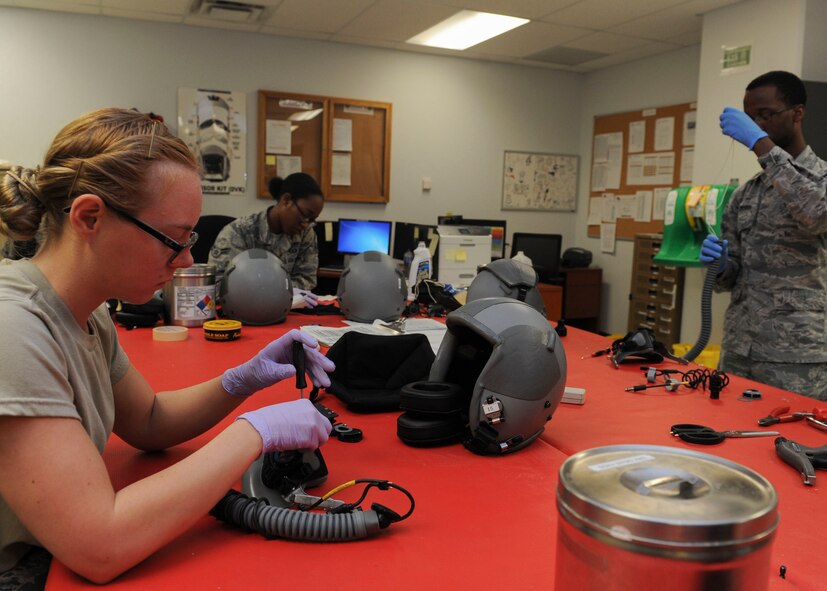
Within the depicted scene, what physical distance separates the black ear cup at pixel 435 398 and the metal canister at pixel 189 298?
1.42 m

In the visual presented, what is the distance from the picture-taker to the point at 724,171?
4328mm

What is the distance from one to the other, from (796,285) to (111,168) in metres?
2.43

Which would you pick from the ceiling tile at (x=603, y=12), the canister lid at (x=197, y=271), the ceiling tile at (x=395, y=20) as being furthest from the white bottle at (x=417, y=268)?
the ceiling tile at (x=603, y=12)

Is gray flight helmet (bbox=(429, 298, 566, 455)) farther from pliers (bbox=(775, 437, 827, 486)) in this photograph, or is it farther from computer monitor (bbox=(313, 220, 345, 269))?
computer monitor (bbox=(313, 220, 345, 269))

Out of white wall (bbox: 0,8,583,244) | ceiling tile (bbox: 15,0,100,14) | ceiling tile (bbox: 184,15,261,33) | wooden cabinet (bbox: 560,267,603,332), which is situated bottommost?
wooden cabinet (bbox: 560,267,603,332)

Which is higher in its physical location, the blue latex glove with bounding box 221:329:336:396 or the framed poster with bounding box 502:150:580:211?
the framed poster with bounding box 502:150:580:211

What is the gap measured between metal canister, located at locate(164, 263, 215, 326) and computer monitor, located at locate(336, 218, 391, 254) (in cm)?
265

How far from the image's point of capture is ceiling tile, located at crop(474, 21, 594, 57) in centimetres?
494

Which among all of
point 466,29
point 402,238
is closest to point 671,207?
point 402,238

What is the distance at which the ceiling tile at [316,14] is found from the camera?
446cm

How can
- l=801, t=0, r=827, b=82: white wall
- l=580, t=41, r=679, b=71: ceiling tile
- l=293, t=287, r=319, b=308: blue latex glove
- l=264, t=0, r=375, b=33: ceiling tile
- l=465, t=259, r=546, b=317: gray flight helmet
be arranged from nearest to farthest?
1. l=465, t=259, r=546, b=317: gray flight helmet
2. l=293, t=287, r=319, b=308: blue latex glove
3. l=801, t=0, r=827, b=82: white wall
4. l=264, t=0, r=375, b=33: ceiling tile
5. l=580, t=41, r=679, b=71: ceiling tile

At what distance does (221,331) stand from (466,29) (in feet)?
12.2

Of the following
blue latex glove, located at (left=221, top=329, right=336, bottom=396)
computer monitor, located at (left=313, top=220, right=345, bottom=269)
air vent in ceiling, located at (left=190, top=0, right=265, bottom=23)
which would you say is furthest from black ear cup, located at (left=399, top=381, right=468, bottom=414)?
air vent in ceiling, located at (left=190, top=0, right=265, bottom=23)

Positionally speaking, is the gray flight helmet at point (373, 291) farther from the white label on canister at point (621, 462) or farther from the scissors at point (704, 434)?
the white label on canister at point (621, 462)
